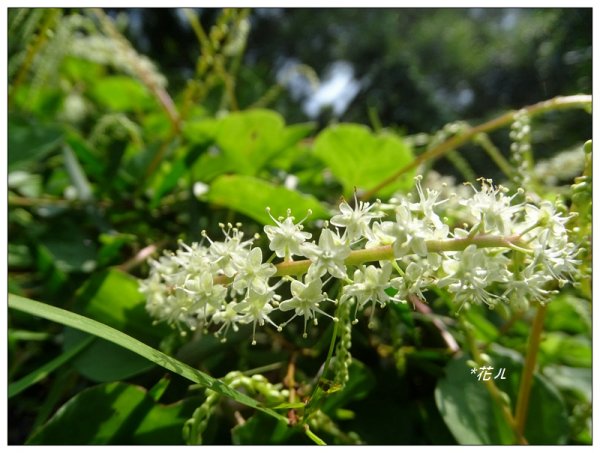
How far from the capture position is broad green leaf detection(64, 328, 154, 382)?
0.40 meters

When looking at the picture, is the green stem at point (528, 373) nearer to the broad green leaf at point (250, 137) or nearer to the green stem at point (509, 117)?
the green stem at point (509, 117)

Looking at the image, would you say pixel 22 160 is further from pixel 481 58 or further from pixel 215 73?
pixel 481 58

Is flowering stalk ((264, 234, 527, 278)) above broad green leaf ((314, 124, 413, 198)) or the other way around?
the other way around

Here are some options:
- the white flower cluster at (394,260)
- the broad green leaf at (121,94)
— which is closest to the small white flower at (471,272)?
the white flower cluster at (394,260)

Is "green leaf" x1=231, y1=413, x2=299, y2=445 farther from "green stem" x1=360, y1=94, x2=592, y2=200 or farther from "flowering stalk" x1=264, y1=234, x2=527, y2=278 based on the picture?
"green stem" x1=360, y1=94, x2=592, y2=200

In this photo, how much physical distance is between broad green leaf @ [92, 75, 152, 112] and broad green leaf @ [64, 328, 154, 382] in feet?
2.00

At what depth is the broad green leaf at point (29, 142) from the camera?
1.70 feet

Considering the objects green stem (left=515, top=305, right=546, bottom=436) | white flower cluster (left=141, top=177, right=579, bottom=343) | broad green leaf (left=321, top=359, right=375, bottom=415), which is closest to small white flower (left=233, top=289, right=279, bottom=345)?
white flower cluster (left=141, top=177, right=579, bottom=343)

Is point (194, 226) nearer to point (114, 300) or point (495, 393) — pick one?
point (114, 300)

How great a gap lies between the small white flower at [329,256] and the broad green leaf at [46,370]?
202 millimetres

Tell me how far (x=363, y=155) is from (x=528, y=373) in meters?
0.30

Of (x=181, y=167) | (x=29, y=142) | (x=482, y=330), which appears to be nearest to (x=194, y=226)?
(x=181, y=167)

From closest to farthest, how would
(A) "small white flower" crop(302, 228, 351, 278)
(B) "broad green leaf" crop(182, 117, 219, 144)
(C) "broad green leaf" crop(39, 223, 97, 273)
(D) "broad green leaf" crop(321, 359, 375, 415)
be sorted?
(A) "small white flower" crop(302, 228, 351, 278) → (D) "broad green leaf" crop(321, 359, 375, 415) → (C) "broad green leaf" crop(39, 223, 97, 273) → (B) "broad green leaf" crop(182, 117, 219, 144)

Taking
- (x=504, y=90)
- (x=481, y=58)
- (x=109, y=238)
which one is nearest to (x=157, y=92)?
(x=109, y=238)
